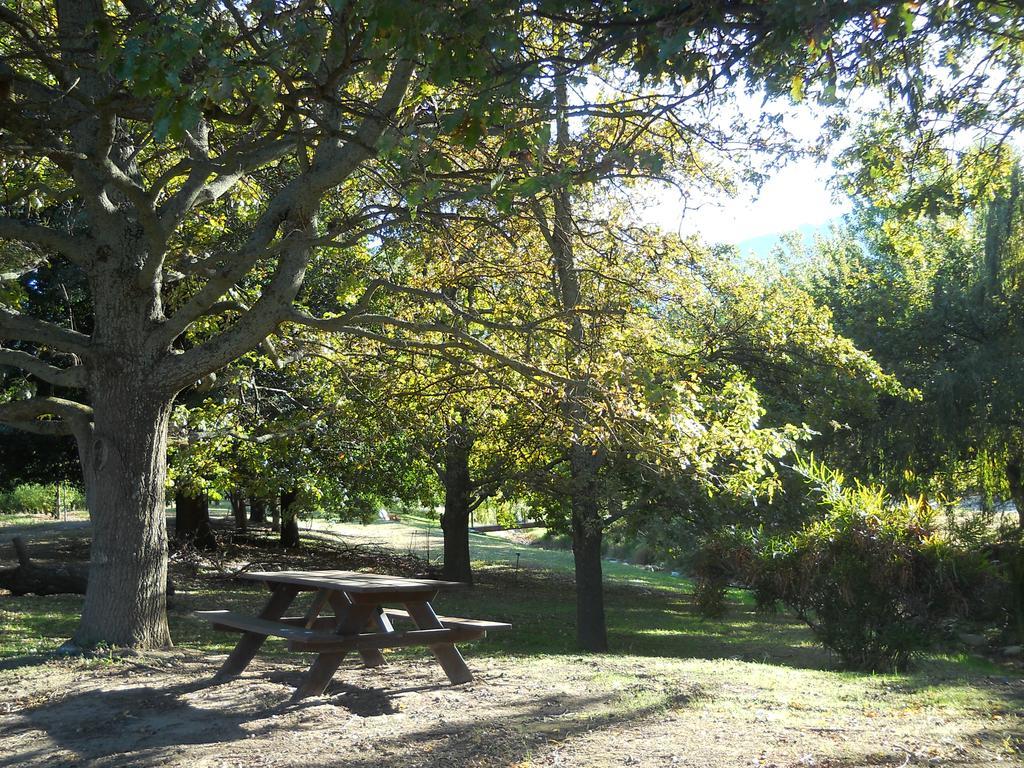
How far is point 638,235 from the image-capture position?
10359 millimetres

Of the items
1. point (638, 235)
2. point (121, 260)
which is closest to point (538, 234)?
point (638, 235)

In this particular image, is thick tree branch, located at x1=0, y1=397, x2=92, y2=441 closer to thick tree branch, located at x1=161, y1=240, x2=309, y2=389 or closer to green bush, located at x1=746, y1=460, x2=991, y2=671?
thick tree branch, located at x1=161, y1=240, x2=309, y2=389

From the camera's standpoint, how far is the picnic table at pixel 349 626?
6.27m

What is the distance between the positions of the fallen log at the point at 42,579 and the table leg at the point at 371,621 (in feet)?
23.4

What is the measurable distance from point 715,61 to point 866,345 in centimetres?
1464

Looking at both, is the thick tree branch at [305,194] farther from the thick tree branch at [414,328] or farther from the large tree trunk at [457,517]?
the large tree trunk at [457,517]

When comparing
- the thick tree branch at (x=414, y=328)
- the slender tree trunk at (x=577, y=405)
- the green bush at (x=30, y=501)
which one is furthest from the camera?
the green bush at (x=30, y=501)

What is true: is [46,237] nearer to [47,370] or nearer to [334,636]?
[47,370]

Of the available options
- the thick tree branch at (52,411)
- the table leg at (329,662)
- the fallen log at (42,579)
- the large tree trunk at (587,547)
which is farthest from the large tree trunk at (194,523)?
the table leg at (329,662)

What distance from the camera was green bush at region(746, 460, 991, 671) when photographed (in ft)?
29.7

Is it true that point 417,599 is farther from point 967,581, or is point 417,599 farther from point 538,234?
point 967,581

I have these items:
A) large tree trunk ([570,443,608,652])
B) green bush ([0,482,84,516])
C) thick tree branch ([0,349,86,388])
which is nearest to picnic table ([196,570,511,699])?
thick tree branch ([0,349,86,388])

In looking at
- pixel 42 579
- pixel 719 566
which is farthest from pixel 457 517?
pixel 719 566

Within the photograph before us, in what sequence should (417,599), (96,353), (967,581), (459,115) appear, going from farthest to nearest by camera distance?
(967,581) → (96,353) → (417,599) → (459,115)
